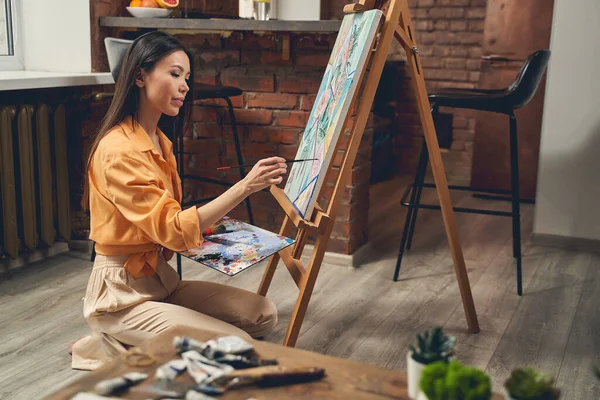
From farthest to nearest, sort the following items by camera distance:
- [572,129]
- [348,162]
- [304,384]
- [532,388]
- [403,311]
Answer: [572,129] → [403,311] → [348,162] → [304,384] → [532,388]

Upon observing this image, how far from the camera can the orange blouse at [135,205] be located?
172 cm

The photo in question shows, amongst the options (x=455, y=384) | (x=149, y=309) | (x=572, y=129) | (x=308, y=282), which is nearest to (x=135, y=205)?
(x=149, y=309)

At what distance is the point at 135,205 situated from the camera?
173 cm

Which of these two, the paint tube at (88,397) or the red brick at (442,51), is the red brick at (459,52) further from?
the paint tube at (88,397)

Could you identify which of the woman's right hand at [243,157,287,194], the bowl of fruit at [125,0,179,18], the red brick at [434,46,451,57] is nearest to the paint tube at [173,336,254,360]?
the woman's right hand at [243,157,287,194]

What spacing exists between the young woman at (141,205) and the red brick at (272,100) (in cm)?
131

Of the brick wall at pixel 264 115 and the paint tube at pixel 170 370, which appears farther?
the brick wall at pixel 264 115

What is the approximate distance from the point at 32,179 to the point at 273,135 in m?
1.09

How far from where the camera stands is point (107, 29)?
3318mm

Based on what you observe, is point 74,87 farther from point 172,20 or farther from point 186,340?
point 186,340

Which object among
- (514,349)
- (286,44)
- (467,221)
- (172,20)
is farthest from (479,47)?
(514,349)

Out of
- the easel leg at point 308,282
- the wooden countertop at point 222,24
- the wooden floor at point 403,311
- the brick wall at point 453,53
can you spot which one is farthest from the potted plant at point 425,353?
the brick wall at point 453,53

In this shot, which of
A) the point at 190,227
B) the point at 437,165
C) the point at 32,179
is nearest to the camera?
the point at 190,227

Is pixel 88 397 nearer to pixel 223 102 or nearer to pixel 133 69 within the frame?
pixel 133 69
